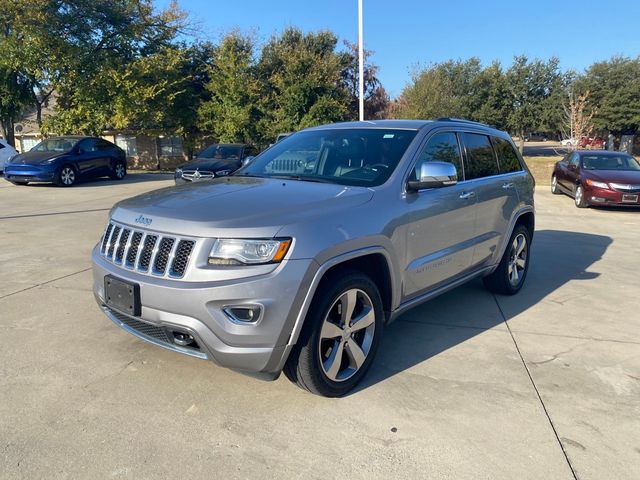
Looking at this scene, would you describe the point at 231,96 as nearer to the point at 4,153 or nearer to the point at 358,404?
the point at 4,153

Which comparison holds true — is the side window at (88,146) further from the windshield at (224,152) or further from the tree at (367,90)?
the tree at (367,90)

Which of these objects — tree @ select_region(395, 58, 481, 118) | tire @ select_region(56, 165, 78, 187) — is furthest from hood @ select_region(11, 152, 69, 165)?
tree @ select_region(395, 58, 481, 118)

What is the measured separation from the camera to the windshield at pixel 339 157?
3791mm

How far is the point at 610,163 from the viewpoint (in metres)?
13.7

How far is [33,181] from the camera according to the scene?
15086mm

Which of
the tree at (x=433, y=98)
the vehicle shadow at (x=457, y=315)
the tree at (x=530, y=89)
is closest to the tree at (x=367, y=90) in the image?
the tree at (x=433, y=98)

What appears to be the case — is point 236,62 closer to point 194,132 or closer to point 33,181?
point 194,132

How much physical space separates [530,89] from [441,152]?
126ft

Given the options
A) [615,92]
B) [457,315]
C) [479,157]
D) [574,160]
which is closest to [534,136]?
[615,92]

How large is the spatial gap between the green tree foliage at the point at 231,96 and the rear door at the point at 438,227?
2309 cm

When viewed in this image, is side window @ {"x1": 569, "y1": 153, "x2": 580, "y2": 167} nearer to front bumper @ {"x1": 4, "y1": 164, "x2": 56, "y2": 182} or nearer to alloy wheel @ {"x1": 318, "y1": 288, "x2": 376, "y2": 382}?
alloy wheel @ {"x1": 318, "y1": 288, "x2": 376, "y2": 382}

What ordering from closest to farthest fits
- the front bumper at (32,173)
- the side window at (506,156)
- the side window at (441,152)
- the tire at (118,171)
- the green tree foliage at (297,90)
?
1. the side window at (441,152)
2. the side window at (506,156)
3. the front bumper at (32,173)
4. the tire at (118,171)
5. the green tree foliage at (297,90)

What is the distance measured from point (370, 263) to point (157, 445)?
67.8 inches

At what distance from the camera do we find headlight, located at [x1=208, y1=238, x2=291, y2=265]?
278 cm
